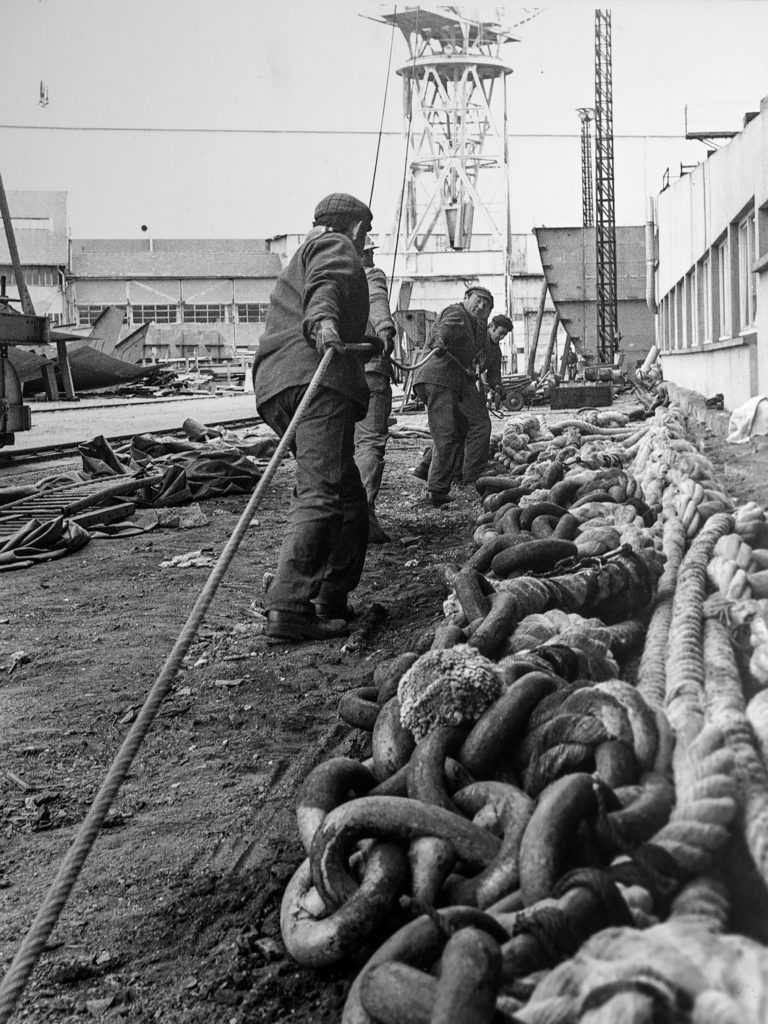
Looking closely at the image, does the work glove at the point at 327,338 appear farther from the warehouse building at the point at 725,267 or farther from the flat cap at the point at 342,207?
the warehouse building at the point at 725,267

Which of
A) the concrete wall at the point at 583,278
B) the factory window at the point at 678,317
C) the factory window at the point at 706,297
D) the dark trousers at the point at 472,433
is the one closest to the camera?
the dark trousers at the point at 472,433

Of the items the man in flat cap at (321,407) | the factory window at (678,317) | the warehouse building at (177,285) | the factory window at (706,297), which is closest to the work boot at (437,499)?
the man in flat cap at (321,407)

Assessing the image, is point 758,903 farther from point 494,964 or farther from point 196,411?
point 196,411

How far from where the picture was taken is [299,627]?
547 centimetres

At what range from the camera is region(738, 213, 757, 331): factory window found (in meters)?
12.1

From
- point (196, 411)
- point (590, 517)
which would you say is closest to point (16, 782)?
point (590, 517)

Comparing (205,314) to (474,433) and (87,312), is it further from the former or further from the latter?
(474,433)

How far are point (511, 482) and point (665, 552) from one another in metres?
3.58

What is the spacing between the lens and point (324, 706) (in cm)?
446

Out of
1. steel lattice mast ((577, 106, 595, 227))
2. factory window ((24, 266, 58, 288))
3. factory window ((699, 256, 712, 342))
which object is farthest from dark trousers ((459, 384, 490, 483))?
factory window ((24, 266, 58, 288))

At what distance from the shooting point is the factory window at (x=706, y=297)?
632 inches

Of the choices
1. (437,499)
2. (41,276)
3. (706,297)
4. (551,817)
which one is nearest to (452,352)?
(437,499)

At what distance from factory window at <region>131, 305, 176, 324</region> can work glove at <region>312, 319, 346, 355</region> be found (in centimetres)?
6047

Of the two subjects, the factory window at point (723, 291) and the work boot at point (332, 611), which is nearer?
the work boot at point (332, 611)
